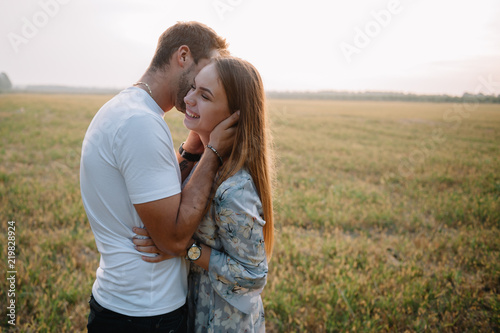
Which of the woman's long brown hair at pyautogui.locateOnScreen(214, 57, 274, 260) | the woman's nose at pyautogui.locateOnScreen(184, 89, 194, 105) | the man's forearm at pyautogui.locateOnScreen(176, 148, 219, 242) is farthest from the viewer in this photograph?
the woman's nose at pyautogui.locateOnScreen(184, 89, 194, 105)

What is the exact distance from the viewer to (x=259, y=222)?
191cm

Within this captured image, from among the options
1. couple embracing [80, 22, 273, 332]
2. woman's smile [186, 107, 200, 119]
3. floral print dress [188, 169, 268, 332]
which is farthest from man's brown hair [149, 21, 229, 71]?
floral print dress [188, 169, 268, 332]

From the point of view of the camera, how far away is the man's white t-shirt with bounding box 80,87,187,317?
5.26 ft

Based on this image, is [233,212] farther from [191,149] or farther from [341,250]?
[341,250]

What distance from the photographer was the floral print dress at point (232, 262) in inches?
72.9

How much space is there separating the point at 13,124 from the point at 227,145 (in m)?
20.3

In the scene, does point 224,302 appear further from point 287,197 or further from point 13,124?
point 13,124

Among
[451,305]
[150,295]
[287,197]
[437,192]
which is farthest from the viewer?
[437,192]

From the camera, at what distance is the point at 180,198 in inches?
67.7

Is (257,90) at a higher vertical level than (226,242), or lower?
higher

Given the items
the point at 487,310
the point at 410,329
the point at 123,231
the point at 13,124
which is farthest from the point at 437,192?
the point at 13,124

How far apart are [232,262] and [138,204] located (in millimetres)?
653

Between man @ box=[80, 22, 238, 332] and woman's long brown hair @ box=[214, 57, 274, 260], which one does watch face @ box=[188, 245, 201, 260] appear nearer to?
man @ box=[80, 22, 238, 332]

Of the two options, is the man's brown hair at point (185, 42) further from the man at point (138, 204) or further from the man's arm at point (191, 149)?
the man's arm at point (191, 149)
